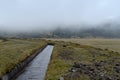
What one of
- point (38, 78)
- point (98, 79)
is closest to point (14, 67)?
point (38, 78)

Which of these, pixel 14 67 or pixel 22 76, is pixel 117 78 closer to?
pixel 22 76

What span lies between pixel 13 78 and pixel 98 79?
13.4 meters

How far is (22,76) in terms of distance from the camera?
132ft

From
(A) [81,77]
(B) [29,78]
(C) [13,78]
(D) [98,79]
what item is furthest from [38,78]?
(D) [98,79]

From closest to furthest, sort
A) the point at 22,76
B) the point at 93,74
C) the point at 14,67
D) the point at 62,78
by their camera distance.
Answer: the point at 62,78
the point at 93,74
the point at 22,76
the point at 14,67

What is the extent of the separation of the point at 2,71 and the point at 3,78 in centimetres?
260

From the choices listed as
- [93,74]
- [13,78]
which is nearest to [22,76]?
[13,78]

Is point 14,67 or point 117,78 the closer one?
point 117,78

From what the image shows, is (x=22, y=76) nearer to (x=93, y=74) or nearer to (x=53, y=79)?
(x=53, y=79)

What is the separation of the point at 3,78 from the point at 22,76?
552cm

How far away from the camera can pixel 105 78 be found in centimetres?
3441

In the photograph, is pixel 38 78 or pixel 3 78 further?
pixel 38 78

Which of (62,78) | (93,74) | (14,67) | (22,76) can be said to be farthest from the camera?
(14,67)

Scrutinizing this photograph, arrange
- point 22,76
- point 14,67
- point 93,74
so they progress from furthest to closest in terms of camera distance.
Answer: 1. point 14,67
2. point 22,76
3. point 93,74
